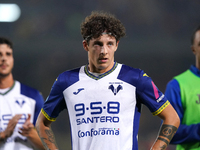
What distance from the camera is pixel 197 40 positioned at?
4438 millimetres

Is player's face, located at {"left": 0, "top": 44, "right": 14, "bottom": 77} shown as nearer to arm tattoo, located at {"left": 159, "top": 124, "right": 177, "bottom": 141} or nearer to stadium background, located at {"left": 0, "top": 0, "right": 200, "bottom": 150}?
arm tattoo, located at {"left": 159, "top": 124, "right": 177, "bottom": 141}

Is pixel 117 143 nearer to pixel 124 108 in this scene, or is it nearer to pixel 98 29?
pixel 124 108

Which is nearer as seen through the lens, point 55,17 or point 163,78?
point 163,78

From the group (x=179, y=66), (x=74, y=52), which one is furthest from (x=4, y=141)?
(x=179, y=66)

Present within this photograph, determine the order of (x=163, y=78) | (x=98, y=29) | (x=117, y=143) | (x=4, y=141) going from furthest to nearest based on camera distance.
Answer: (x=163, y=78) < (x=4, y=141) < (x=98, y=29) < (x=117, y=143)

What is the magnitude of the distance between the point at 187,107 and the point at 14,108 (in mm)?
2627

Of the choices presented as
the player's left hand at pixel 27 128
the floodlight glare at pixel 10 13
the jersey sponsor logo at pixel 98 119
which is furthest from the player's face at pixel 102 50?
the floodlight glare at pixel 10 13

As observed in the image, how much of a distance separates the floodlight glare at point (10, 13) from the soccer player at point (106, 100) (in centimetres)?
951

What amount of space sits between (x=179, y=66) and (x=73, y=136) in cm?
862

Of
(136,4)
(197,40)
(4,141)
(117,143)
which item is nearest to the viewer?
(117,143)

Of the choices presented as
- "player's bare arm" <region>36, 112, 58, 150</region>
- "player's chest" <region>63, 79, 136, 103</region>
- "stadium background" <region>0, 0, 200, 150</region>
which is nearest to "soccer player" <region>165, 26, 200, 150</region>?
"player's chest" <region>63, 79, 136, 103</region>

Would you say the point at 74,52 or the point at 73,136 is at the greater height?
the point at 74,52

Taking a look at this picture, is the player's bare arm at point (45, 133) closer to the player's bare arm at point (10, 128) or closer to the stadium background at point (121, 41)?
the player's bare arm at point (10, 128)

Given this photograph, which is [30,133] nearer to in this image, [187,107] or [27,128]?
[27,128]
